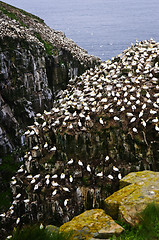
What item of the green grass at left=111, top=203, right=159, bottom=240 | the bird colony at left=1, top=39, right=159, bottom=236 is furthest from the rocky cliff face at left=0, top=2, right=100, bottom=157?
the green grass at left=111, top=203, right=159, bottom=240

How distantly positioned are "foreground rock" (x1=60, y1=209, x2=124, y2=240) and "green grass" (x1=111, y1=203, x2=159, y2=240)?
37 cm

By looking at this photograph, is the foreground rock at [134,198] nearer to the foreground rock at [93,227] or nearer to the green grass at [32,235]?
the foreground rock at [93,227]

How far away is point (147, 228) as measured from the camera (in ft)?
22.0

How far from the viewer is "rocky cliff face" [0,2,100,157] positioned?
109 ft

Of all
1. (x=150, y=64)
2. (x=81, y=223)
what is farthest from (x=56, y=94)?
(x=81, y=223)

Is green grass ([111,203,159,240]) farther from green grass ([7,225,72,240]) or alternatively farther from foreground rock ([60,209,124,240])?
green grass ([7,225,72,240])

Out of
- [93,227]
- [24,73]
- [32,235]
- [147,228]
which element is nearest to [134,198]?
[147,228]

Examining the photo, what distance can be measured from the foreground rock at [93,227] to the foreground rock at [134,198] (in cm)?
51

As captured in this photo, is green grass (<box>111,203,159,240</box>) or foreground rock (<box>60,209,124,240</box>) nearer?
green grass (<box>111,203,159,240</box>)

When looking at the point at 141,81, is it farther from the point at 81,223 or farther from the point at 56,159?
the point at 81,223

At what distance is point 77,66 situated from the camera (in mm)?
44969

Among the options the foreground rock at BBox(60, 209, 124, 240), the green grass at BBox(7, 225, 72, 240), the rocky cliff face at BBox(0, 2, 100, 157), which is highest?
the rocky cliff face at BBox(0, 2, 100, 157)

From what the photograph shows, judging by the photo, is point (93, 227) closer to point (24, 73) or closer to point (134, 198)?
point (134, 198)

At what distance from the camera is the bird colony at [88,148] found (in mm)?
13648
